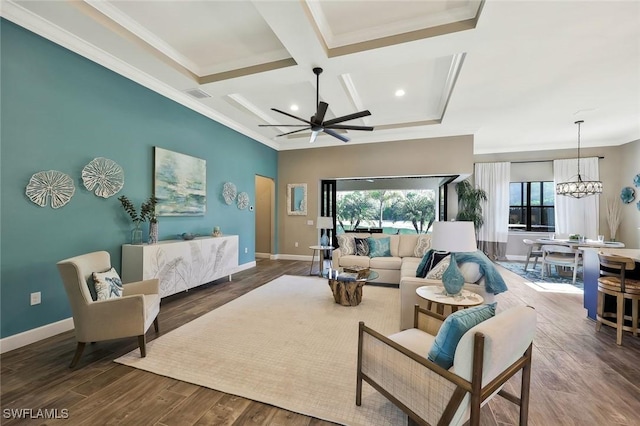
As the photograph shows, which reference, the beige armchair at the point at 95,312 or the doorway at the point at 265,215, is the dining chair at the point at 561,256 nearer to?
the doorway at the point at 265,215

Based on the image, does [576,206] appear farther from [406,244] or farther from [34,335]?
[34,335]

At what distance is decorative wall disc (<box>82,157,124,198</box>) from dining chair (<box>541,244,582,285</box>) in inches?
300

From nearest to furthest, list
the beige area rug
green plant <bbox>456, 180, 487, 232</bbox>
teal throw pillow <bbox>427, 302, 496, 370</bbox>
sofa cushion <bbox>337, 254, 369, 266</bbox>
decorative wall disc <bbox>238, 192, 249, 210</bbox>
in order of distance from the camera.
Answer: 1. teal throw pillow <bbox>427, 302, 496, 370</bbox>
2. the beige area rug
3. sofa cushion <bbox>337, 254, 369, 266</bbox>
4. decorative wall disc <bbox>238, 192, 249, 210</bbox>
5. green plant <bbox>456, 180, 487, 232</bbox>

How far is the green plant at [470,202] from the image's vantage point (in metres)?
7.31

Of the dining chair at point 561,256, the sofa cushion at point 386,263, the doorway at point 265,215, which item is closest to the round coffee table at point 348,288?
the sofa cushion at point 386,263

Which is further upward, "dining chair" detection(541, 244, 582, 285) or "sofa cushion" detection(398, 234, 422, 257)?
"sofa cushion" detection(398, 234, 422, 257)

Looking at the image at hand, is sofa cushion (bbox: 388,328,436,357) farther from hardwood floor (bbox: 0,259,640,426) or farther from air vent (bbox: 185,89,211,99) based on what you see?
air vent (bbox: 185,89,211,99)

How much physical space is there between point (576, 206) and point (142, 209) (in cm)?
979

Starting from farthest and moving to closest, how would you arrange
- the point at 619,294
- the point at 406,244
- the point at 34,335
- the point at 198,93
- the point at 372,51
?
the point at 406,244 < the point at 198,93 < the point at 372,51 < the point at 619,294 < the point at 34,335

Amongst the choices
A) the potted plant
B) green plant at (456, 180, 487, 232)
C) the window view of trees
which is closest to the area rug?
green plant at (456, 180, 487, 232)

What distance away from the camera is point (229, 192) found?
18.1ft

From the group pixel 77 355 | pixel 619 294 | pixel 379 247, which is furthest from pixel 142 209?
pixel 619 294

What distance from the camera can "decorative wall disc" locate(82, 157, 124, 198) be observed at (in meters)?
3.04

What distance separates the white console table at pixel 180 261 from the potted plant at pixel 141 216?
0.14m
